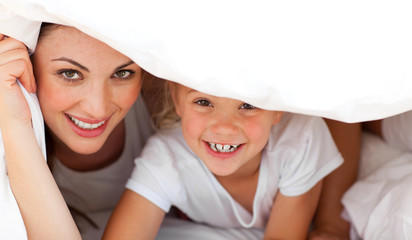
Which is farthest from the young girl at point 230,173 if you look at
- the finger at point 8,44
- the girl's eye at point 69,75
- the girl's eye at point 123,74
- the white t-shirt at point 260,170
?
the finger at point 8,44

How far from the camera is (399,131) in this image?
3.97ft

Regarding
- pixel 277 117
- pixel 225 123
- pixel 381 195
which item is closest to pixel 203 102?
pixel 225 123

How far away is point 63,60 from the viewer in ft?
3.09

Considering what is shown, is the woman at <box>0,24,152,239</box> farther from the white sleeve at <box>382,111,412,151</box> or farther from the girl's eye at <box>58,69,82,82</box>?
the white sleeve at <box>382,111,412,151</box>

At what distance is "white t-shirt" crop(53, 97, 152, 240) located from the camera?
1.32 m

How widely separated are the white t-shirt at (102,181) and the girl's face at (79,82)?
28 centimetres

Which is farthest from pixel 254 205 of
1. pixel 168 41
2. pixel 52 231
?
pixel 168 41

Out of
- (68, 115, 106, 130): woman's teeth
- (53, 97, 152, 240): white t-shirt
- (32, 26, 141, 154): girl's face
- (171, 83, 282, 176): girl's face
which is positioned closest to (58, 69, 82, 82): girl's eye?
(32, 26, 141, 154): girl's face

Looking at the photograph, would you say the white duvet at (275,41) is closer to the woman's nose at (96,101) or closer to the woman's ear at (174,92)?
the woman's nose at (96,101)

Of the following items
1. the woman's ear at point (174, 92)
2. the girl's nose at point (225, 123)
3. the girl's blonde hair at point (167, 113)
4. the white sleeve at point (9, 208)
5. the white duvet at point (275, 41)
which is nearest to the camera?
the white duvet at point (275, 41)

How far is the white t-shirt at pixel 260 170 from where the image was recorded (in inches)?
45.4

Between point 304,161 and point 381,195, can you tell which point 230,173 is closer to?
point 304,161

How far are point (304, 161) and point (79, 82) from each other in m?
0.51

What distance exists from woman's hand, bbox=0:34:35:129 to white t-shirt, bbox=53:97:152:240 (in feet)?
1.35
